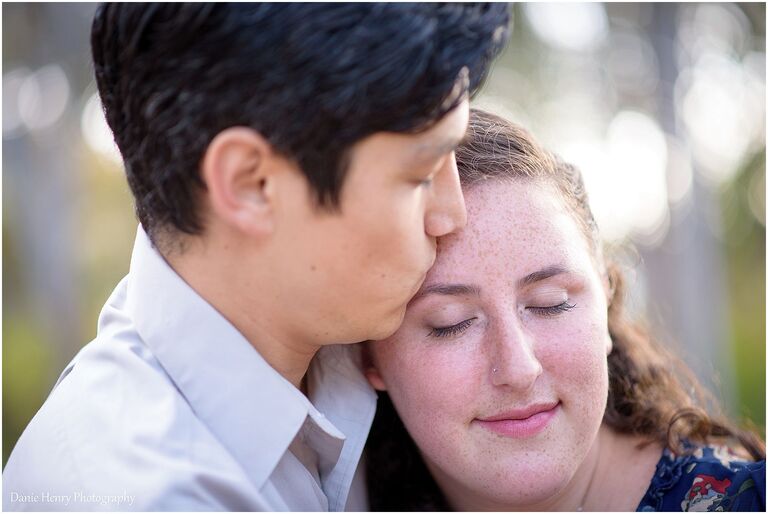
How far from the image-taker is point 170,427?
1773 millimetres

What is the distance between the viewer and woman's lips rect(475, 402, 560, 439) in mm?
2104

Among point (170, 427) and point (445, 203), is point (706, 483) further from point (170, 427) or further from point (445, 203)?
point (170, 427)

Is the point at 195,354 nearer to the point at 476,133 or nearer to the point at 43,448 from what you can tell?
the point at 43,448

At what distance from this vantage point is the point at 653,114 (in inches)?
389

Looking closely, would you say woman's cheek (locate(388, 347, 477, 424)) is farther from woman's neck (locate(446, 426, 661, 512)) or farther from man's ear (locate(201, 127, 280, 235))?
man's ear (locate(201, 127, 280, 235))

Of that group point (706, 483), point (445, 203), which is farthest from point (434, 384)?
point (706, 483)

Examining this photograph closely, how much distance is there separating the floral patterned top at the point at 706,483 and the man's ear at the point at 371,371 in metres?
0.86

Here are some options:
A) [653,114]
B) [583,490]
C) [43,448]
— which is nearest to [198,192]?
[43,448]

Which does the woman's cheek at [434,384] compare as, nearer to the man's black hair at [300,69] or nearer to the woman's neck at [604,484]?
the woman's neck at [604,484]

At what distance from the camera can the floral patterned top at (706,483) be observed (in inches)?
85.3

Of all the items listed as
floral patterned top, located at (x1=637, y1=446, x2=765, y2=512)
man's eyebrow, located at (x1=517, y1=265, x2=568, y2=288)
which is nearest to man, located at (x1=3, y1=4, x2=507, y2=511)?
man's eyebrow, located at (x1=517, y1=265, x2=568, y2=288)

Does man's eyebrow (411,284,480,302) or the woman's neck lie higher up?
man's eyebrow (411,284,480,302)

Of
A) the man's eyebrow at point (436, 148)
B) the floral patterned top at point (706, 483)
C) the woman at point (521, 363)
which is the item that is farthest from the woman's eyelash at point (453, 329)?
the floral patterned top at point (706, 483)

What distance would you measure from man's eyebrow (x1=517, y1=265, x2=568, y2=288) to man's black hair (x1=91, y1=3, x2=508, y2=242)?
57 centimetres
